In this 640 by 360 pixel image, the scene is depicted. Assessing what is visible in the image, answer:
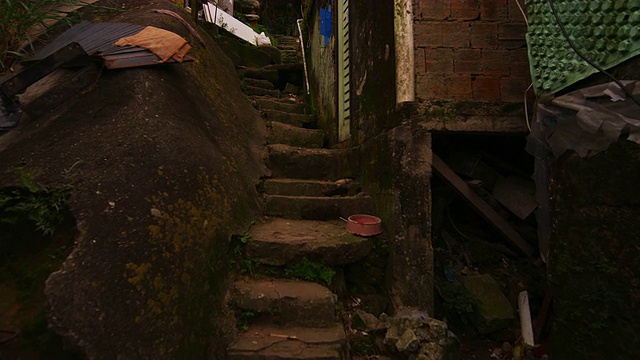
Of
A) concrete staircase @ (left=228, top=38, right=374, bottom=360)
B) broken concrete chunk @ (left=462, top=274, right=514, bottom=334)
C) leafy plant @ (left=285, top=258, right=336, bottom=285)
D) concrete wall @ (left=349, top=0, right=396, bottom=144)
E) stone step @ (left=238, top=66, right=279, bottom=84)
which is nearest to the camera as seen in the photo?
concrete staircase @ (left=228, top=38, right=374, bottom=360)

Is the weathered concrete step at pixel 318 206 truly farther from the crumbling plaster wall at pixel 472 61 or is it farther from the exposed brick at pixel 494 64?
the exposed brick at pixel 494 64

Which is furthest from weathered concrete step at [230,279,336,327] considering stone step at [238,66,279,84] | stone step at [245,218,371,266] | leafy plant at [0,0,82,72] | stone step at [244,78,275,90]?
stone step at [238,66,279,84]

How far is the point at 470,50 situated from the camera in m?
2.82

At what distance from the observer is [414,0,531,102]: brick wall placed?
2801mm

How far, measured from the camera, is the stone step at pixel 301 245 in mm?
2438

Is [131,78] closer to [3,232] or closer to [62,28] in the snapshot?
[3,232]

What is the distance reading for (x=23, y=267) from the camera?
1557mm

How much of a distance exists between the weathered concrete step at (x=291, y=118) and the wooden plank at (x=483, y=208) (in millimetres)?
2835

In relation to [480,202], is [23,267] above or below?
above

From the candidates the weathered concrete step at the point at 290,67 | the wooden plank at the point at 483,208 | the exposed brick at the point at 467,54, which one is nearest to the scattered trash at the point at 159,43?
the exposed brick at the point at 467,54

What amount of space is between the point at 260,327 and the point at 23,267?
1.46 metres

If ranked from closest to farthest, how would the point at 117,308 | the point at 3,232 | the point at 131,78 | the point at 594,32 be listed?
the point at 117,308
the point at 3,232
the point at 594,32
the point at 131,78

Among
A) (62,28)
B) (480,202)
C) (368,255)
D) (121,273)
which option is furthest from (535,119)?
(62,28)

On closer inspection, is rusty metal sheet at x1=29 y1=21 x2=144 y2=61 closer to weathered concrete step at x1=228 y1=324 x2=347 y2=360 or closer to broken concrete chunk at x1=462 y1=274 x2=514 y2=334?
weathered concrete step at x1=228 y1=324 x2=347 y2=360
